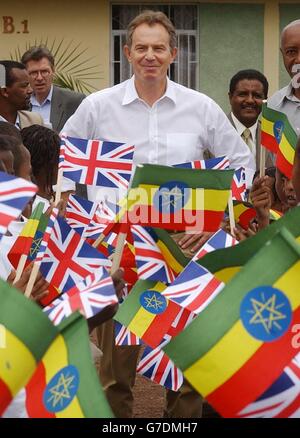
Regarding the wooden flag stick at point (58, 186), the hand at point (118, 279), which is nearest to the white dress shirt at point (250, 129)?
the wooden flag stick at point (58, 186)

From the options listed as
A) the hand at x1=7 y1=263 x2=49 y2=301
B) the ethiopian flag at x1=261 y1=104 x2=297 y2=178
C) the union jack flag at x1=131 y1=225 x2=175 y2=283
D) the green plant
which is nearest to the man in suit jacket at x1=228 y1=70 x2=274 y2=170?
the ethiopian flag at x1=261 y1=104 x2=297 y2=178

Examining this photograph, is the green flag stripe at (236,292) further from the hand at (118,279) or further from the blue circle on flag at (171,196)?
the blue circle on flag at (171,196)

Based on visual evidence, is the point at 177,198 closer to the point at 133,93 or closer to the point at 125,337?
the point at 125,337

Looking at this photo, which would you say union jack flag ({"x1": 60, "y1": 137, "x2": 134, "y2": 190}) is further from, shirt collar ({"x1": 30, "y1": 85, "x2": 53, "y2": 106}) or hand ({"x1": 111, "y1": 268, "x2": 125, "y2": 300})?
shirt collar ({"x1": 30, "y1": 85, "x2": 53, "y2": 106})

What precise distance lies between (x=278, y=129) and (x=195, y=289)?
207cm

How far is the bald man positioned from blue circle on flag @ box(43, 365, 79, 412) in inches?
156

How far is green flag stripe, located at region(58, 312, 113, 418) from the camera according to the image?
3771 mm

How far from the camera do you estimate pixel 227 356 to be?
387 centimetres

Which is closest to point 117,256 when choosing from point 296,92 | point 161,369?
point 161,369

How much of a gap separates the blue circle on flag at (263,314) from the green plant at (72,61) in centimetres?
1548

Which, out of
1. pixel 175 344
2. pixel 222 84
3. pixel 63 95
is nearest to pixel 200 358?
pixel 175 344

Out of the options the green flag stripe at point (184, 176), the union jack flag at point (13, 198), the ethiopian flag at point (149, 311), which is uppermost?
the union jack flag at point (13, 198)

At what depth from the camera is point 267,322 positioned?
384 cm

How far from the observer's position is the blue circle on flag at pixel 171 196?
5.57 m
